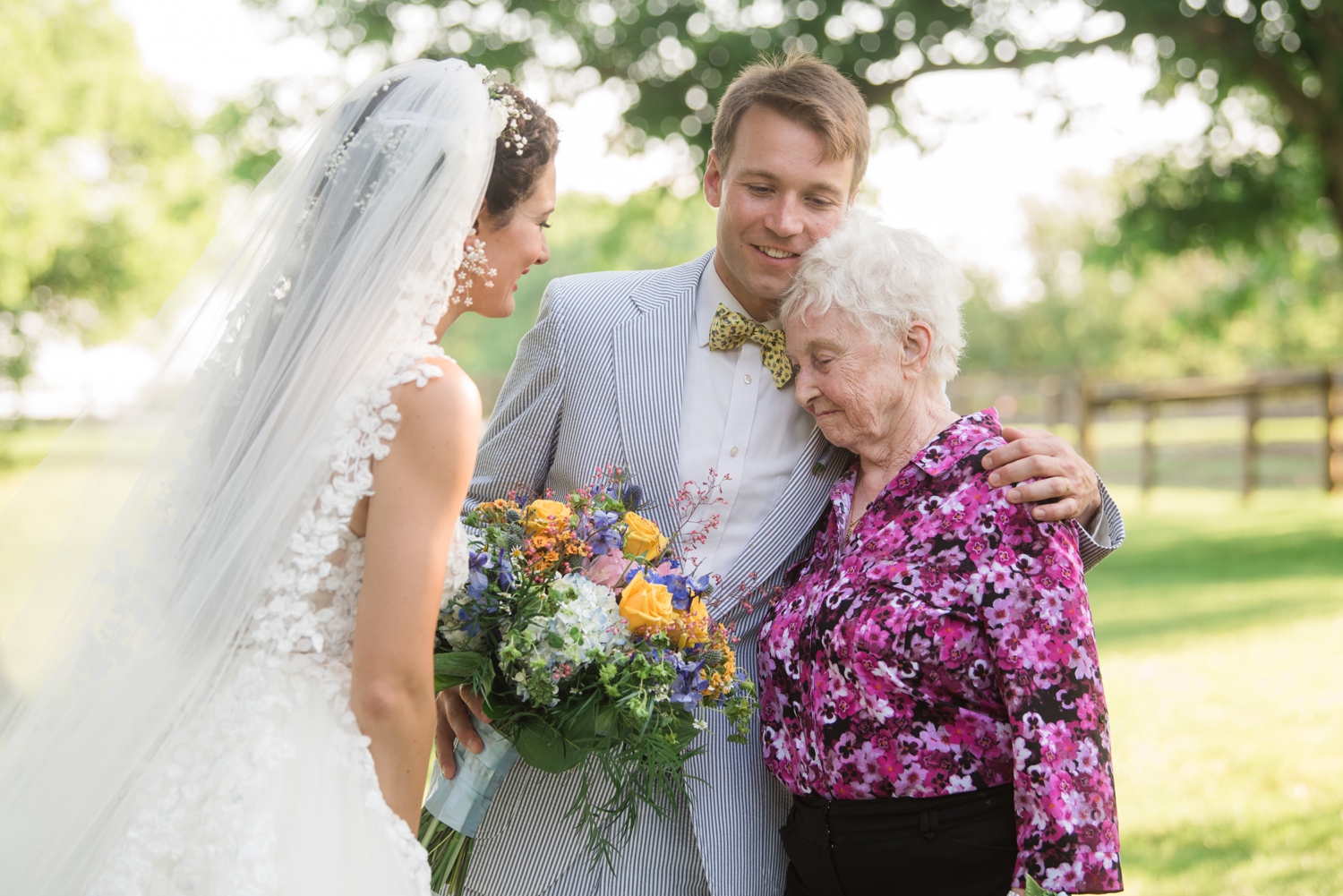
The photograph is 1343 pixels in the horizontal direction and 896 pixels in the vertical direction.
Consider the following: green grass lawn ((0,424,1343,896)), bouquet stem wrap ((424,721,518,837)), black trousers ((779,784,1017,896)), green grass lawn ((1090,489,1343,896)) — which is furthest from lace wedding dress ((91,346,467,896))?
green grass lawn ((1090,489,1343,896))

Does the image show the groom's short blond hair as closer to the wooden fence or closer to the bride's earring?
the bride's earring

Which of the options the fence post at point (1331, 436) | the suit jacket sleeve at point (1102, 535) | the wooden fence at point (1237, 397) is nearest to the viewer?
the suit jacket sleeve at point (1102, 535)

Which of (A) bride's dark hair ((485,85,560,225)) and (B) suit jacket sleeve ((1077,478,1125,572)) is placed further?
(B) suit jacket sleeve ((1077,478,1125,572))

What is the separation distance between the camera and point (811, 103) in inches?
121

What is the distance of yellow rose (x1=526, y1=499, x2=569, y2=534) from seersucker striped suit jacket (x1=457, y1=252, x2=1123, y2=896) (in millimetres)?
460

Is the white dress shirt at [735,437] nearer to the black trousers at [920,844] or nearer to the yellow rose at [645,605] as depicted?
the yellow rose at [645,605]

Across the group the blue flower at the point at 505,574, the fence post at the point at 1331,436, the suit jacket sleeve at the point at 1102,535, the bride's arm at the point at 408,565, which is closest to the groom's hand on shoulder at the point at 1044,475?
the suit jacket sleeve at the point at 1102,535

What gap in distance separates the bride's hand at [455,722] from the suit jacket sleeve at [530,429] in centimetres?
56

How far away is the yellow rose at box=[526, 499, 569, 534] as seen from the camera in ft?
8.27

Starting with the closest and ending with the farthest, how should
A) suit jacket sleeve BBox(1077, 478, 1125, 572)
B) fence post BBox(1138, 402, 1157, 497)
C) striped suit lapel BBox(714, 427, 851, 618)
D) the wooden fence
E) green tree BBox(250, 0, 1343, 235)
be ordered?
1. suit jacket sleeve BBox(1077, 478, 1125, 572)
2. striped suit lapel BBox(714, 427, 851, 618)
3. green tree BBox(250, 0, 1343, 235)
4. the wooden fence
5. fence post BBox(1138, 402, 1157, 497)

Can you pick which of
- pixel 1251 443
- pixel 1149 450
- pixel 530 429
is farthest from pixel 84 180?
pixel 530 429

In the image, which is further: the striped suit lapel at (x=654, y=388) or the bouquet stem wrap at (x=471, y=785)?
the striped suit lapel at (x=654, y=388)

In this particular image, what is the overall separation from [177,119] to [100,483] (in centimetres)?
3133

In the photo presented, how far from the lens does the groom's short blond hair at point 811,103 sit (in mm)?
3098
